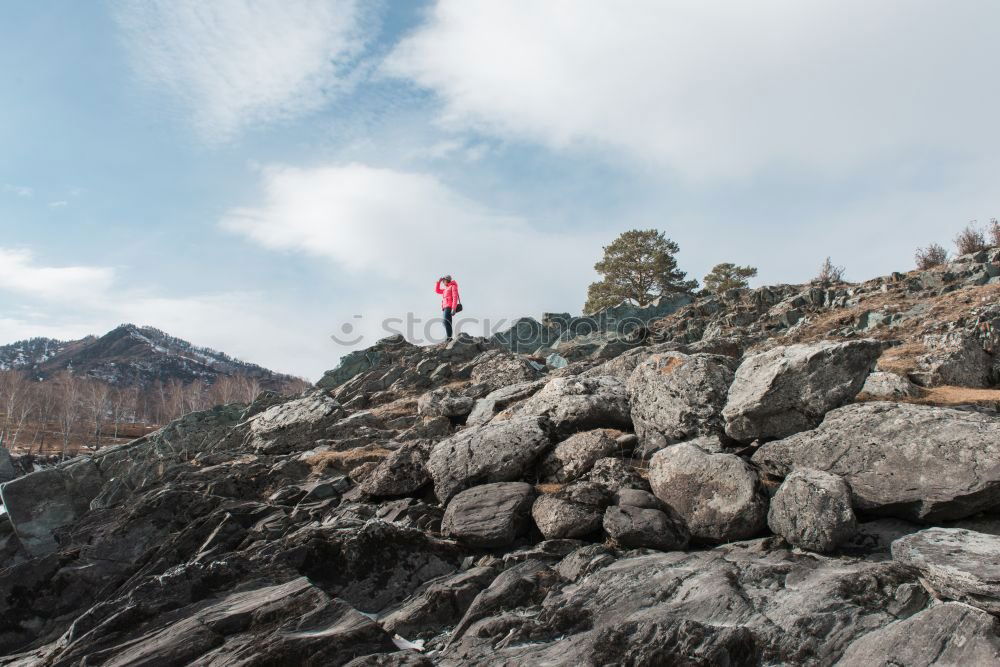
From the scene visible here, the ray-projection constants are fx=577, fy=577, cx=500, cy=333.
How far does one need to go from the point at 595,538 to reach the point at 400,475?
6.50 m

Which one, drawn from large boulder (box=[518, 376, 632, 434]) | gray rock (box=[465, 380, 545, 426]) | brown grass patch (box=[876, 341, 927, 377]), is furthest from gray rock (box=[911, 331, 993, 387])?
gray rock (box=[465, 380, 545, 426])

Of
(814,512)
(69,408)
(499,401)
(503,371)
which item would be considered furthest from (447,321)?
(69,408)

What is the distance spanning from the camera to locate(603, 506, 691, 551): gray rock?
12438 mm

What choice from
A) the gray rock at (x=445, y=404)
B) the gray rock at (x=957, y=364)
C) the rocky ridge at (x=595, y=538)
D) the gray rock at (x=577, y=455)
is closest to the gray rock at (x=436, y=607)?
the rocky ridge at (x=595, y=538)

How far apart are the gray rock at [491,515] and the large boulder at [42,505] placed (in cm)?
1621

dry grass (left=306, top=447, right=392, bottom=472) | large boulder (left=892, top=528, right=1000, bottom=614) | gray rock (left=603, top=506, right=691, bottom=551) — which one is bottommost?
large boulder (left=892, top=528, right=1000, bottom=614)

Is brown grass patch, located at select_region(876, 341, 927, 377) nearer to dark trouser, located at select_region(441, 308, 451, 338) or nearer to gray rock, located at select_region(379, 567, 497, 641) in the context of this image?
gray rock, located at select_region(379, 567, 497, 641)

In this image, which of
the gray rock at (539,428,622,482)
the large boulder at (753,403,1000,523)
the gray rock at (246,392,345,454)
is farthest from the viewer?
the gray rock at (246,392,345,454)

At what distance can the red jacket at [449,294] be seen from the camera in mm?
34844

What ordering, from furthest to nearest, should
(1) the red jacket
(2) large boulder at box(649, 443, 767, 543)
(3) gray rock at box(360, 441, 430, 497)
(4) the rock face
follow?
(1) the red jacket
(3) gray rock at box(360, 441, 430, 497)
(2) large boulder at box(649, 443, 767, 543)
(4) the rock face

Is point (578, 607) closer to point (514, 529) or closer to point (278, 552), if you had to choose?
point (514, 529)

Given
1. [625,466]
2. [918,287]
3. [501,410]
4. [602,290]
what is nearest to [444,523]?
[625,466]

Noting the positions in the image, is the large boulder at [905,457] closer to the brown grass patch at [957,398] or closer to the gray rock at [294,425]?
the brown grass patch at [957,398]

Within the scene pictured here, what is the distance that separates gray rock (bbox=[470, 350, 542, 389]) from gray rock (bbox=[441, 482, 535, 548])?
12.7m
